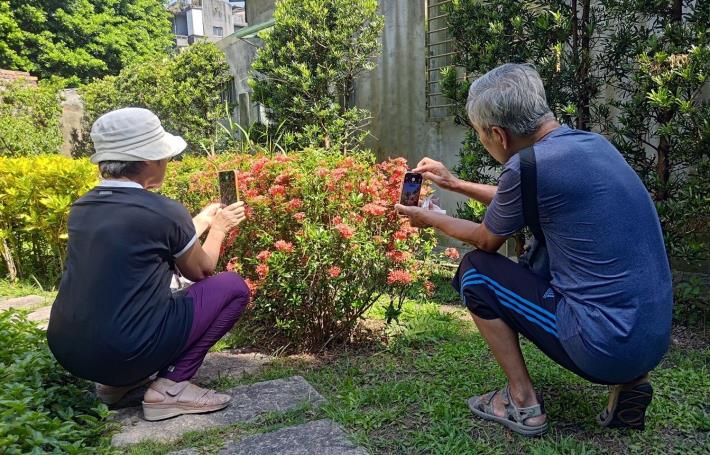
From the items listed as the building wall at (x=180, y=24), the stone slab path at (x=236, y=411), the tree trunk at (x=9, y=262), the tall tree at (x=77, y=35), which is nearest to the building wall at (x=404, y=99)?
the stone slab path at (x=236, y=411)

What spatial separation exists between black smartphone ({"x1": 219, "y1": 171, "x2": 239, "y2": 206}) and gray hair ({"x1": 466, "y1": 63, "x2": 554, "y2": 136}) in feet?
4.29

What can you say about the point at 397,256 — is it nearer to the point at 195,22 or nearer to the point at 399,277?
the point at 399,277

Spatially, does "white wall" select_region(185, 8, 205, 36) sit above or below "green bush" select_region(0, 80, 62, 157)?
above

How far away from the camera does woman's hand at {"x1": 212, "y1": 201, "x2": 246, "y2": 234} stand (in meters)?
2.72

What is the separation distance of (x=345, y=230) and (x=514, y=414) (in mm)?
1255

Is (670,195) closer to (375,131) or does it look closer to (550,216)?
(550,216)

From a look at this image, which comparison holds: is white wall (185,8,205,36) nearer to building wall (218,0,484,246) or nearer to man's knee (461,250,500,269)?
building wall (218,0,484,246)

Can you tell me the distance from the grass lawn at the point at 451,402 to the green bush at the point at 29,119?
11040mm

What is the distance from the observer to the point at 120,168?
237 centimetres

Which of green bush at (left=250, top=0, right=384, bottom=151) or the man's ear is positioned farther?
green bush at (left=250, top=0, right=384, bottom=151)

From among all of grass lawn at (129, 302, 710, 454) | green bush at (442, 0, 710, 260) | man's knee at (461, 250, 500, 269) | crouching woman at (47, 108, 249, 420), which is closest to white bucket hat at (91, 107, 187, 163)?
crouching woman at (47, 108, 249, 420)

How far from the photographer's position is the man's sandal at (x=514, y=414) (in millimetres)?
2299

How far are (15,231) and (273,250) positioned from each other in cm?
370

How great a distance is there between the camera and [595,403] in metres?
2.57
